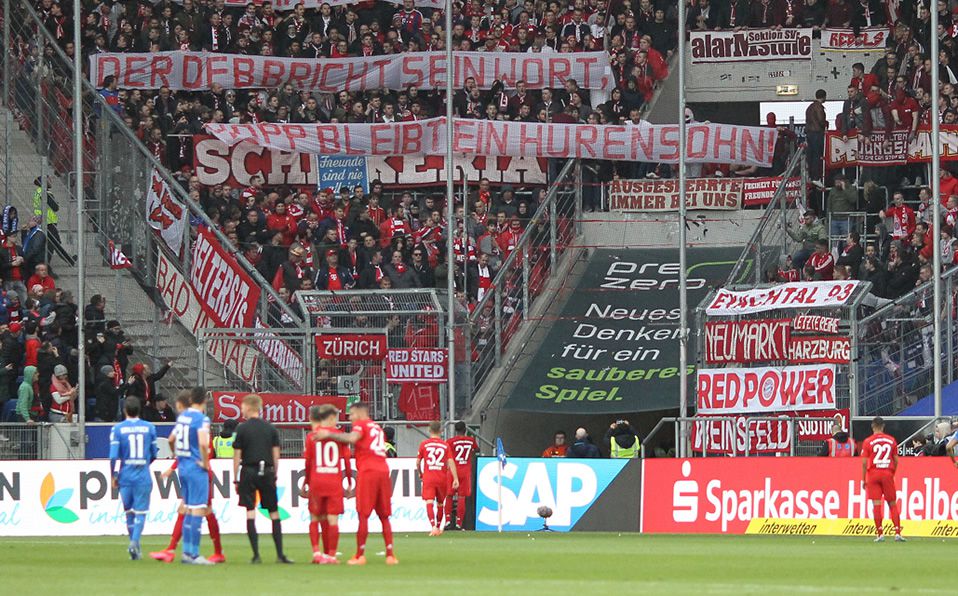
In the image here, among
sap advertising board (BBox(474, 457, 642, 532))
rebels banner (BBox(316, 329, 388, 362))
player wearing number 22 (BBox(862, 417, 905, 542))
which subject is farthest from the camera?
rebels banner (BBox(316, 329, 388, 362))

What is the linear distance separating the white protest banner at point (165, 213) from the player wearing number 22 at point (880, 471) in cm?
1424

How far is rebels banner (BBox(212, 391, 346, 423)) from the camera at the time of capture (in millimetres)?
31594

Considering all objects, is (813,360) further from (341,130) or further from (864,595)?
(864,595)

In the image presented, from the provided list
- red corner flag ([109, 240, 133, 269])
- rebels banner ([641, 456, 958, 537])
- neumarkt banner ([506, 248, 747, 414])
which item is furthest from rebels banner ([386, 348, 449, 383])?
red corner flag ([109, 240, 133, 269])

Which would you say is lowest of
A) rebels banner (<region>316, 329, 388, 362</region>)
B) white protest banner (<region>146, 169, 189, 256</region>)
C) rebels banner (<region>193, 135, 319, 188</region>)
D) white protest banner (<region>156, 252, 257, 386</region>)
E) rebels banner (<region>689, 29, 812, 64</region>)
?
rebels banner (<region>316, 329, 388, 362</region>)

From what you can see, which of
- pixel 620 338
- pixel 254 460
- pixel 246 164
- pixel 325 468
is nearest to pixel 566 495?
pixel 620 338

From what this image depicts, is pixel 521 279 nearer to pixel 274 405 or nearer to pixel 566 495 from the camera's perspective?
pixel 274 405

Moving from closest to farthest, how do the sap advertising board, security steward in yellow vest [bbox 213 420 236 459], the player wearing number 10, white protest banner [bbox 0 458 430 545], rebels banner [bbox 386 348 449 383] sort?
the player wearing number 10 < white protest banner [bbox 0 458 430 545] < the sap advertising board < security steward in yellow vest [bbox 213 420 236 459] < rebels banner [bbox 386 348 449 383]

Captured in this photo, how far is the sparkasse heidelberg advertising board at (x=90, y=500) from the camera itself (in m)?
29.2

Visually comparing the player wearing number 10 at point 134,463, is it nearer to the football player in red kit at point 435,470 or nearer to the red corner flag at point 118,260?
the football player in red kit at point 435,470

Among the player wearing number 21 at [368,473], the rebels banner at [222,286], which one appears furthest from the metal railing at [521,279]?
the player wearing number 21 at [368,473]

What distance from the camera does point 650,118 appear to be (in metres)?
43.1

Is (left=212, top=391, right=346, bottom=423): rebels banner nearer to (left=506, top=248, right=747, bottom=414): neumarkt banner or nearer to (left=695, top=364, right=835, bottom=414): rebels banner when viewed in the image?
(left=506, top=248, right=747, bottom=414): neumarkt banner

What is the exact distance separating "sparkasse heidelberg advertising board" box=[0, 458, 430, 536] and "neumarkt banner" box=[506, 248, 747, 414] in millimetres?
7444
